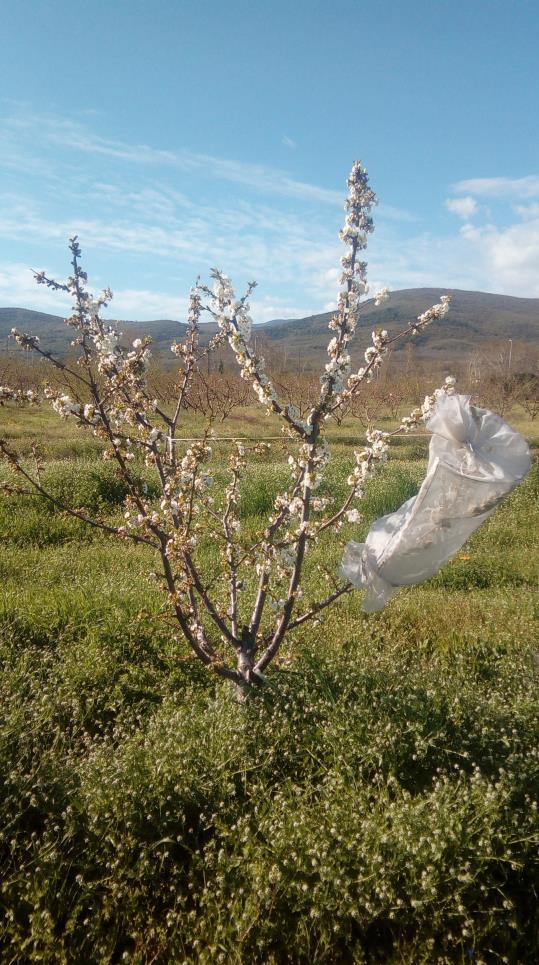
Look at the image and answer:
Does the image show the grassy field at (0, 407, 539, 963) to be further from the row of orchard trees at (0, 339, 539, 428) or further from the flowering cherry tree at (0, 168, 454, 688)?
the row of orchard trees at (0, 339, 539, 428)

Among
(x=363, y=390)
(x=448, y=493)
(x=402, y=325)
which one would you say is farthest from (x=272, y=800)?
(x=402, y=325)

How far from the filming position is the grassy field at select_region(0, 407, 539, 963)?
2.57 m

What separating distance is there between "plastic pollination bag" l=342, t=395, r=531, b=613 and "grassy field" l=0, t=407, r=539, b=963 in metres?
0.81

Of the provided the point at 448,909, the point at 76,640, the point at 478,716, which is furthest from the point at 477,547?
the point at 448,909

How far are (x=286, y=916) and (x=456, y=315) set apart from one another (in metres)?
187

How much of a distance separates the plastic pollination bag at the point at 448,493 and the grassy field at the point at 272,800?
81 cm

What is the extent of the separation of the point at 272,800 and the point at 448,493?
1.86 meters

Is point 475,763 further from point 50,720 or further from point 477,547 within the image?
point 477,547

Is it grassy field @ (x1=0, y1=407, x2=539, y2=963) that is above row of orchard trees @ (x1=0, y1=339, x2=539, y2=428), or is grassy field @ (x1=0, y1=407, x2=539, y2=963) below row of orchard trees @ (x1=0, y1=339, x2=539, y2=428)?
below

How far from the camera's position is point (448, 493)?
3.35m

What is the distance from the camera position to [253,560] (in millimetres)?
3959

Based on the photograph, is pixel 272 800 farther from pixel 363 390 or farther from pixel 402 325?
pixel 402 325

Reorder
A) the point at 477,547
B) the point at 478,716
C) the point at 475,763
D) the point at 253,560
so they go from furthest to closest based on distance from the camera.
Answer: the point at 477,547
the point at 253,560
the point at 478,716
the point at 475,763

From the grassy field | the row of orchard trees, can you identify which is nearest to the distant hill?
the row of orchard trees
